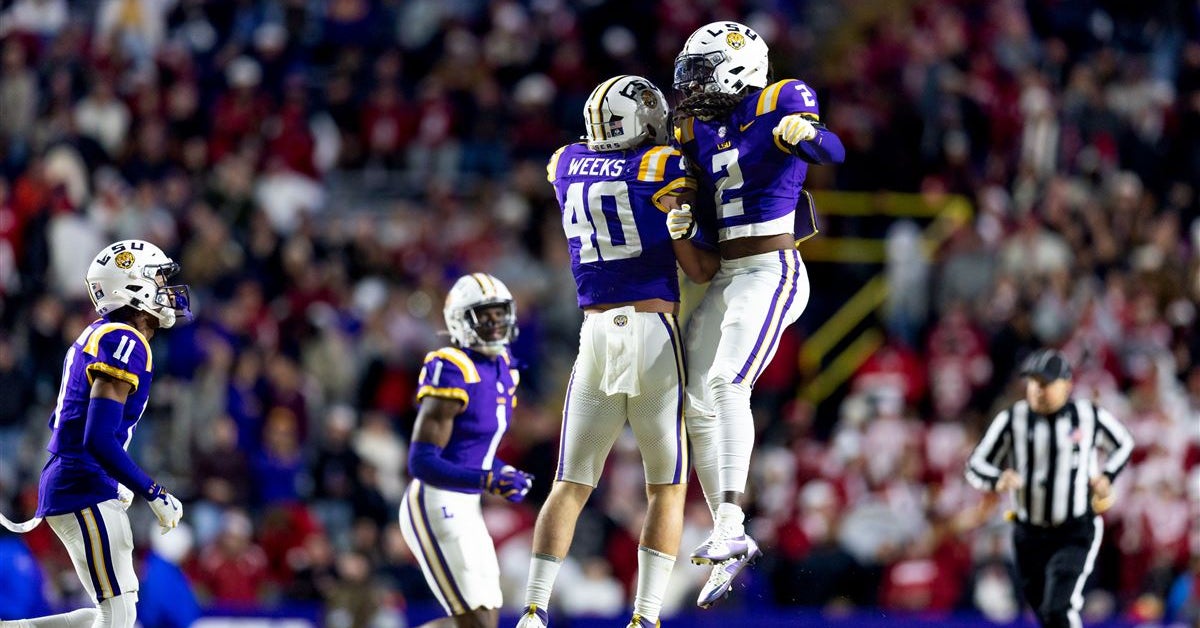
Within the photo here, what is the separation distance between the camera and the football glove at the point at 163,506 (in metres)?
9.73

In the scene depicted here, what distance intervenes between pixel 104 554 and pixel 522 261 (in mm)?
9407

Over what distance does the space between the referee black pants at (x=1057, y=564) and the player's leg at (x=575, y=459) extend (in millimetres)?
3823

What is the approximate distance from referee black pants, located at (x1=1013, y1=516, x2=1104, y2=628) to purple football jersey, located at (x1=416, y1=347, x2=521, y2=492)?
12.7ft

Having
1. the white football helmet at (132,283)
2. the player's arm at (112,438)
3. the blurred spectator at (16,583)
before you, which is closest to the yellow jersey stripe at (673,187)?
the white football helmet at (132,283)

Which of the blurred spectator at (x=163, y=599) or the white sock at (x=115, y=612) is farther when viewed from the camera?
the blurred spectator at (x=163, y=599)

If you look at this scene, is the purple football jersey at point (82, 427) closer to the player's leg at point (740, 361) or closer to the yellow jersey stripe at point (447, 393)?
the yellow jersey stripe at point (447, 393)

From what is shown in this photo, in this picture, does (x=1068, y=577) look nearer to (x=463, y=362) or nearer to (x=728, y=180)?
(x=728, y=180)

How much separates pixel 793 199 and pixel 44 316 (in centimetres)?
928

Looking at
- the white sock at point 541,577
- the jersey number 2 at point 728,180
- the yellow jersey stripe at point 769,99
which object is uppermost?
the yellow jersey stripe at point 769,99

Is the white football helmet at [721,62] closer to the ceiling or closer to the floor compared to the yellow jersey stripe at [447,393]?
closer to the ceiling

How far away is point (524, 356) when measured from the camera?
706 inches

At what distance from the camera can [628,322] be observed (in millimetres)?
9977

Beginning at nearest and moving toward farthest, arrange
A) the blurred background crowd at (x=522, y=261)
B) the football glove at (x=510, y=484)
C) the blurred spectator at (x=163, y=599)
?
the football glove at (x=510, y=484) < the blurred spectator at (x=163, y=599) < the blurred background crowd at (x=522, y=261)

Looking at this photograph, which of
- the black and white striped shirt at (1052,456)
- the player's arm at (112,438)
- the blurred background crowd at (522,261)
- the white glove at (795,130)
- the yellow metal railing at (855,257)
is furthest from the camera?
the yellow metal railing at (855,257)
